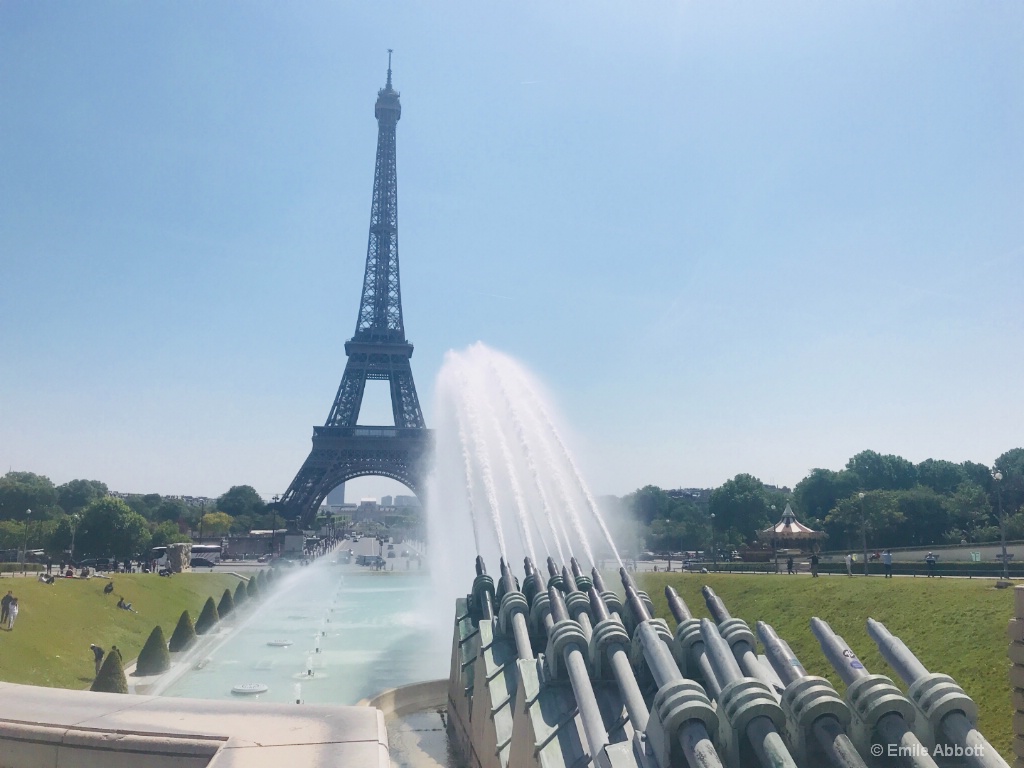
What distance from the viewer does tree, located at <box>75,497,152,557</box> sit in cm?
5731

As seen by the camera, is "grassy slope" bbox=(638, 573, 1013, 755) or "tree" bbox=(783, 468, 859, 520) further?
"tree" bbox=(783, 468, 859, 520)

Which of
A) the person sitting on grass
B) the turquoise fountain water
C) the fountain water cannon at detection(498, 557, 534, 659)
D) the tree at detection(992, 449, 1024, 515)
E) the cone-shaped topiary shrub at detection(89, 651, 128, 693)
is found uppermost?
the tree at detection(992, 449, 1024, 515)

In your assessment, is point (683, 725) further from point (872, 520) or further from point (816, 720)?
point (872, 520)

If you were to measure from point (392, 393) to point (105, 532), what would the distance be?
129 ft

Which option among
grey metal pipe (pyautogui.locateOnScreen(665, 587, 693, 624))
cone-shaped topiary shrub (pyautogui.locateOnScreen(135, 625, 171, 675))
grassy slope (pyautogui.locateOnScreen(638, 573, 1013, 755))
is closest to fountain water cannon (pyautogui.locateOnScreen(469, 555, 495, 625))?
grey metal pipe (pyautogui.locateOnScreen(665, 587, 693, 624))

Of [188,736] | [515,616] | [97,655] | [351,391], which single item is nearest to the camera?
[188,736]

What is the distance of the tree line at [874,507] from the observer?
56938 mm

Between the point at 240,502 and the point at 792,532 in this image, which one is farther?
the point at 240,502

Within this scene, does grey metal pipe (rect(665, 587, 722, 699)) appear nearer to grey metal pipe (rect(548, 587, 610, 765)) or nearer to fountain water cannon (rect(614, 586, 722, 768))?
fountain water cannon (rect(614, 586, 722, 768))

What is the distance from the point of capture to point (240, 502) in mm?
145000

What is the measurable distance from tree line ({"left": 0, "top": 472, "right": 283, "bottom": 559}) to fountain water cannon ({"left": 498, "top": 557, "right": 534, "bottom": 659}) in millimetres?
51516

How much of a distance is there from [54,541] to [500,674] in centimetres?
6240

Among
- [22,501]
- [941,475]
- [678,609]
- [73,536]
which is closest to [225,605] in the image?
[73,536]

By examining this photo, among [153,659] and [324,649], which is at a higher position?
[153,659]
